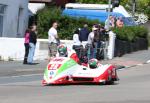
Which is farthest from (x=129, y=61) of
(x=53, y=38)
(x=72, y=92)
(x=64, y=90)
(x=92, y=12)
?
(x=72, y=92)

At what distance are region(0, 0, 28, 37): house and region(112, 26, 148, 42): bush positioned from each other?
595cm

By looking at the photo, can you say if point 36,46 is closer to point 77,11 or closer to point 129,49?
point 129,49

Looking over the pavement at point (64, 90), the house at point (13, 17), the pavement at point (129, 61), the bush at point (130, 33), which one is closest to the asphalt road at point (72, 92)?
the pavement at point (64, 90)

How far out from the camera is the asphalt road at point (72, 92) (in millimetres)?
13773

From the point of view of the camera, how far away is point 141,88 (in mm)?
17016

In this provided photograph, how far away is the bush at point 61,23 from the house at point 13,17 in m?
1.89

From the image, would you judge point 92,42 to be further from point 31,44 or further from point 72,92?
point 72,92

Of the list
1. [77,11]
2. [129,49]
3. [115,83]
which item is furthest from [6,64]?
[77,11]

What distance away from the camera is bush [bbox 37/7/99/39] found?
33.3 m

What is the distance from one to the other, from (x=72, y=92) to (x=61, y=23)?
1870 cm

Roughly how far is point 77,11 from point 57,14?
693 cm

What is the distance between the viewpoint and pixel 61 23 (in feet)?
111

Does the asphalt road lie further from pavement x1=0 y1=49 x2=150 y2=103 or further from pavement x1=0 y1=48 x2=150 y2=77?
pavement x1=0 y1=48 x2=150 y2=77

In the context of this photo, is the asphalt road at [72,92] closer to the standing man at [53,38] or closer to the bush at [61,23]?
the standing man at [53,38]
